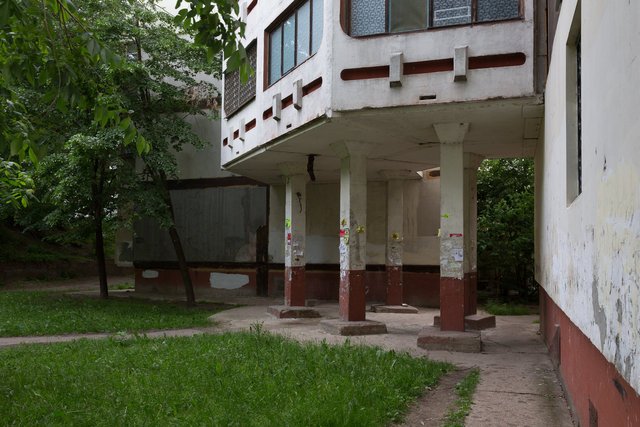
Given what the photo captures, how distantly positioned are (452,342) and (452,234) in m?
1.88

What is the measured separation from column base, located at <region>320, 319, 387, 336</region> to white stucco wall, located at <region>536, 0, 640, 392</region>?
19.5 feet

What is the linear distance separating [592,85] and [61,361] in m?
7.26

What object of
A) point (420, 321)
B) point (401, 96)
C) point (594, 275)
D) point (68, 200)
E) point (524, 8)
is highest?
point (524, 8)

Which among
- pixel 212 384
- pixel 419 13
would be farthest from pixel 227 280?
pixel 212 384

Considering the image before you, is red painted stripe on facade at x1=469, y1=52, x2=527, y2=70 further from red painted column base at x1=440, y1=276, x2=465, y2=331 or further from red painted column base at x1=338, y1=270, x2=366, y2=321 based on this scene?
red painted column base at x1=338, y1=270, x2=366, y2=321

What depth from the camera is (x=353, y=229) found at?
11570mm

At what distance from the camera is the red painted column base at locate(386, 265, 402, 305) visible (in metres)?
15.5

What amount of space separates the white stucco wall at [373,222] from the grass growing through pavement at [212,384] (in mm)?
8824

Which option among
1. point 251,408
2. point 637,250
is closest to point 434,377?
point 251,408

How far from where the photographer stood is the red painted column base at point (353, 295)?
11.6 metres

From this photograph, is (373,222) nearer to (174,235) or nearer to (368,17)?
(174,235)

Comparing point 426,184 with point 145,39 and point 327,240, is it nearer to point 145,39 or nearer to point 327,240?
point 327,240

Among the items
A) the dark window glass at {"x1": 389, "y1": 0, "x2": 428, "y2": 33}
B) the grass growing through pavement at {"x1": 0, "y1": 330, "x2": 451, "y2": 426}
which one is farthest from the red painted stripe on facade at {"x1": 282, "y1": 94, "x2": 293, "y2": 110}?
the grass growing through pavement at {"x1": 0, "y1": 330, "x2": 451, "y2": 426}

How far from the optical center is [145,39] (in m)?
16.0
